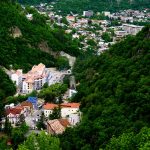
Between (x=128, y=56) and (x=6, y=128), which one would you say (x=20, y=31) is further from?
(x=6, y=128)

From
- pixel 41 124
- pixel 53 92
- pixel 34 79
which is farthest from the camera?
pixel 34 79

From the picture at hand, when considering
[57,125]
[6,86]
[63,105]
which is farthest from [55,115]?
[6,86]

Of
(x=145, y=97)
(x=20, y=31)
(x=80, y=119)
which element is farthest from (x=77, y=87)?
(x=20, y=31)

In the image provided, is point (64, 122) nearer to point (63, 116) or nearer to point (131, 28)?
point (63, 116)

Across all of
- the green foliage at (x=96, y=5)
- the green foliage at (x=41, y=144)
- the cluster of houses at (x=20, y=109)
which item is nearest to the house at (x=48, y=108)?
the cluster of houses at (x=20, y=109)

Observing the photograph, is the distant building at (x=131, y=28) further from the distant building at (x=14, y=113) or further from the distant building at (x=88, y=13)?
the distant building at (x=14, y=113)

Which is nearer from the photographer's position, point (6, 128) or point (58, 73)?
point (6, 128)

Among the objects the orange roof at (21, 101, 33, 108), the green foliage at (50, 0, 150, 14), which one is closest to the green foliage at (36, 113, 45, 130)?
the orange roof at (21, 101, 33, 108)
